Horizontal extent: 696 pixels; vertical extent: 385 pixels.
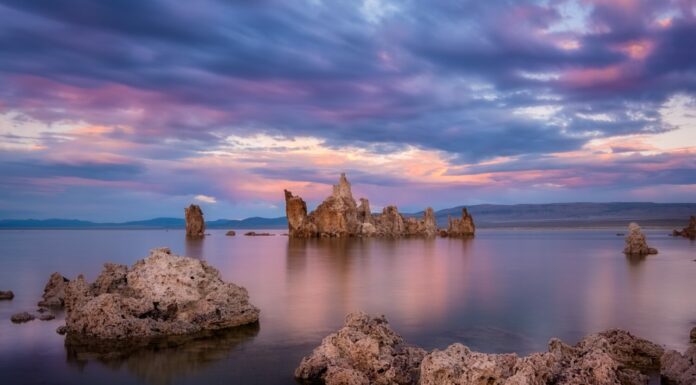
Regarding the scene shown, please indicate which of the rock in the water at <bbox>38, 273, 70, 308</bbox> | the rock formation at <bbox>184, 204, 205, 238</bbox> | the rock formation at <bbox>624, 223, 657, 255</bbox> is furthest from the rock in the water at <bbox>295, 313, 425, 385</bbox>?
the rock formation at <bbox>184, 204, 205, 238</bbox>

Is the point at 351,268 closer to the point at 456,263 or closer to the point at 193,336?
the point at 456,263

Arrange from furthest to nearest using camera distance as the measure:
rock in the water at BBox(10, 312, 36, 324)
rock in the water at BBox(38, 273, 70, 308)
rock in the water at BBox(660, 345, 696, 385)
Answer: rock in the water at BBox(38, 273, 70, 308) < rock in the water at BBox(10, 312, 36, 324) < rock in the water at BBox(660, 345, 696, 385)

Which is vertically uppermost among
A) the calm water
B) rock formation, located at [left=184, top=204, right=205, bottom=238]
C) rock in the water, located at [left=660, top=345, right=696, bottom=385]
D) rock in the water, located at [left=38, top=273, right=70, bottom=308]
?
rock formation, located at [left=184, top=204, right=205, bottom=238]

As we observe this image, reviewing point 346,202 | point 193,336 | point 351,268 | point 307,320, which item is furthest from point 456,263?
point 346,202

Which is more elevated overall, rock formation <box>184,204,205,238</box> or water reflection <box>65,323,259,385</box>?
rock formation <box>184,204,205,238</box>

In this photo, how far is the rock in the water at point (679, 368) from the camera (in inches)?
380

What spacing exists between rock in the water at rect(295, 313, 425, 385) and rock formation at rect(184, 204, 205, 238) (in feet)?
286

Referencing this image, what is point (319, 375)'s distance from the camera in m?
10.3

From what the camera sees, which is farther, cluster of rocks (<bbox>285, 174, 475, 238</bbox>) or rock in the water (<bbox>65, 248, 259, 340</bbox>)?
cluster of rocks (<bbox>285, 174, 475, 238</bbox>)

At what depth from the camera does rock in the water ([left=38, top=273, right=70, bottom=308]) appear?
18.3 metres

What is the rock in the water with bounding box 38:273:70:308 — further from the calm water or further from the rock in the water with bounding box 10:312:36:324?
the rock in the water with bounding box 10:312:36:324

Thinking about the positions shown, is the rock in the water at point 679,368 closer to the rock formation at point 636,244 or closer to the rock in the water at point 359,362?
the rock in the water at point 359,362

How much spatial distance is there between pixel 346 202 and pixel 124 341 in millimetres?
83835

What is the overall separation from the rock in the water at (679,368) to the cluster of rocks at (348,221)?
83924mm
